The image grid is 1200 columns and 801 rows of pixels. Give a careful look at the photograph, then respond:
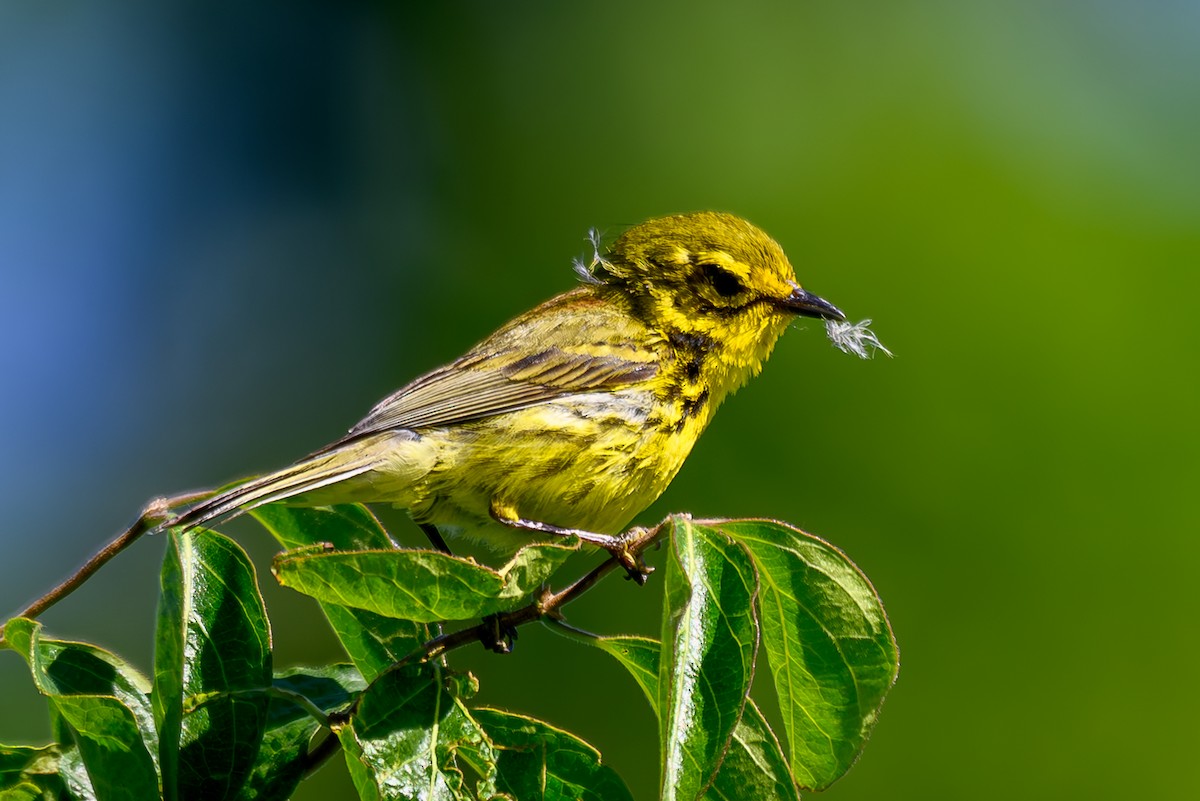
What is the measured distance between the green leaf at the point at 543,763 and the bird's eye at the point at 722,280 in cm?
219

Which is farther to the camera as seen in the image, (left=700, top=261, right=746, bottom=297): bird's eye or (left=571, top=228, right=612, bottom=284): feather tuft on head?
(left=571, top=228, right=612, bottom=284): feather tuft on head

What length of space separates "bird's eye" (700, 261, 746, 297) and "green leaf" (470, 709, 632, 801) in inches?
86.3

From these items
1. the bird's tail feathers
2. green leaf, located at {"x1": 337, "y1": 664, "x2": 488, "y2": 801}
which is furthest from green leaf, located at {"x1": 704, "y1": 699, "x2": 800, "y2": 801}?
the bird's tail feathers

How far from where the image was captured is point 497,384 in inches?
156

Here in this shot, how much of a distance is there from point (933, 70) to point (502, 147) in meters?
2.69

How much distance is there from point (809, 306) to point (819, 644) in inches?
87.6

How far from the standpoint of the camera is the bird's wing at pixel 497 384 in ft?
12.3

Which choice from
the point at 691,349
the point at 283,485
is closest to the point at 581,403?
the point at 691,349

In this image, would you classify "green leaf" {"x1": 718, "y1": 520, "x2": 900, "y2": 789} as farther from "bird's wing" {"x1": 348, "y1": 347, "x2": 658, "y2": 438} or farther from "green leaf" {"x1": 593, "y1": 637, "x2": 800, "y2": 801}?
"bird's wing" {"x1": 348, "y1": 347, "x2": 658, "y2": 438}

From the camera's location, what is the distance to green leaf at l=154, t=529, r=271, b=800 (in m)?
2.32

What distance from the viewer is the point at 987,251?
5984mm

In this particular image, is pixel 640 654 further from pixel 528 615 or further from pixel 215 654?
pixel 215 654

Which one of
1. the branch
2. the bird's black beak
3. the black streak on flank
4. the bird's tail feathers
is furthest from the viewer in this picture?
the bird's black beak

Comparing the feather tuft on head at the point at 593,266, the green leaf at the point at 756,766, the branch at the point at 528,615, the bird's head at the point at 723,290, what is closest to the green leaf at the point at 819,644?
the green leaf at the point at 756,766
